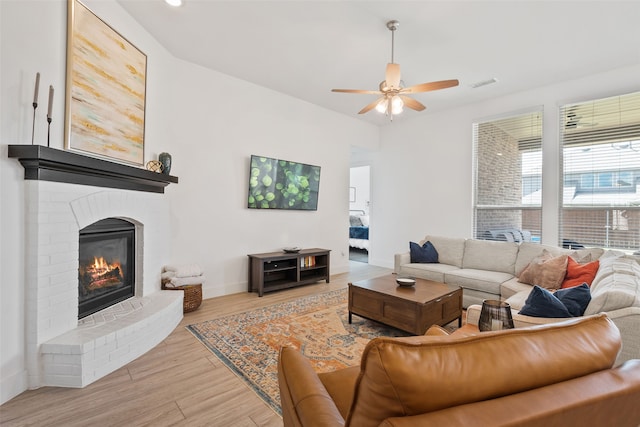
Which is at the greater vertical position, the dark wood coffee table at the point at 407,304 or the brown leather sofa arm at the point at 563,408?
the brown leather sofa arm at the point at 563,408

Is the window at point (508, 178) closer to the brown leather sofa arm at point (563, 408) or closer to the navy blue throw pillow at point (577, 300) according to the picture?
the navy blue throw pillow at point (577, 300)

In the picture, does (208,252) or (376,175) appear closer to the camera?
(208,252)

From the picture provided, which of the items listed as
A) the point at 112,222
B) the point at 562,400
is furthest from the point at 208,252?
the point at 562,400

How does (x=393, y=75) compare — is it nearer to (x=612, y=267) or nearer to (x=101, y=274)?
(x=612, y=267)

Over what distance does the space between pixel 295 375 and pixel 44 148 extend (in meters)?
2.15

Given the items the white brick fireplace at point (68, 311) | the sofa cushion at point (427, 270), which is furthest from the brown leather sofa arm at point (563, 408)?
the sofa cushion at point (427, 270)

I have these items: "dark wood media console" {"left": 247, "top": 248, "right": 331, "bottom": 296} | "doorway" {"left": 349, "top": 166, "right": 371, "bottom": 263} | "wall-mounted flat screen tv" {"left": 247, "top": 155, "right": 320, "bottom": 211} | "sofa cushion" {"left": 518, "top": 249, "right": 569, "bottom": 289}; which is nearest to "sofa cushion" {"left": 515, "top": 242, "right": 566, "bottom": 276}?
"sofa cushion" {"left": 518, "top": 249, "right": 569, "bottom": 289}

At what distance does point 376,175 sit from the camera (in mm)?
6625

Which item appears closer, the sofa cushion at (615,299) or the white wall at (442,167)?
the sofa cushion at (615,299)

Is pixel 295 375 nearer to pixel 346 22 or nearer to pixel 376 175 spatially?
pixel 346 22

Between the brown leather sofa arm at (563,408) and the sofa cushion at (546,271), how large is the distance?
2813mm

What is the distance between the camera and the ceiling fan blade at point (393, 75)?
287 centimetres

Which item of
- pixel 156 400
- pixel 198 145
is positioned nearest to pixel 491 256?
pixel 156 400

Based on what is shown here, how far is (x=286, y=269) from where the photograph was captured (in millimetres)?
4691
